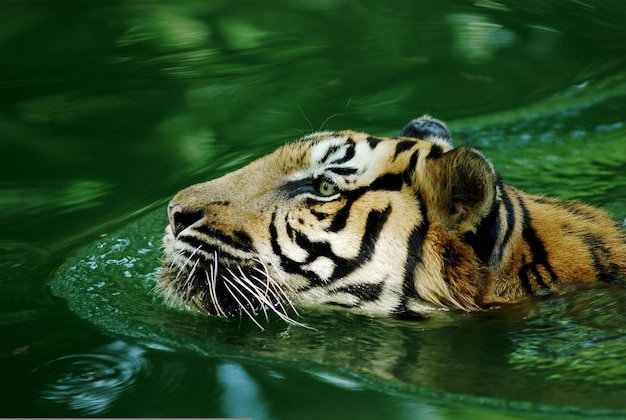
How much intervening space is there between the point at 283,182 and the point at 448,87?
3429mm

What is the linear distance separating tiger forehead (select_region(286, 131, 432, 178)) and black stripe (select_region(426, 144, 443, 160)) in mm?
21

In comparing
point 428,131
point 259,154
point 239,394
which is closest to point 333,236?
point 239,394

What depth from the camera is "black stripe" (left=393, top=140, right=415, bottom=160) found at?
4116 millimetres

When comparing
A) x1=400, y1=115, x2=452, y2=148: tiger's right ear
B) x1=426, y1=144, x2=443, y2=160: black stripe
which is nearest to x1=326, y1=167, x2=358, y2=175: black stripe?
x1=426, y1=144, x2=443, y2=160: black stripe

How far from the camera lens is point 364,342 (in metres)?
4.04

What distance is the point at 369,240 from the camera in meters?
3.99

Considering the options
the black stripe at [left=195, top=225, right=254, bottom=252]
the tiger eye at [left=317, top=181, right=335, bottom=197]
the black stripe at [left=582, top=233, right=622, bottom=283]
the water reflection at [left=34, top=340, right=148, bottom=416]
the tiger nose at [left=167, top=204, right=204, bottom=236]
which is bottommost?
the water reflection at [left=34, top=340, right=148, bottom=416]

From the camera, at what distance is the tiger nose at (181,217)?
13.4ft

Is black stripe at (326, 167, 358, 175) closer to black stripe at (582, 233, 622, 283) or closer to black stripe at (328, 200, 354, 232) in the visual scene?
black stripe at (328, 200, 354, 232)

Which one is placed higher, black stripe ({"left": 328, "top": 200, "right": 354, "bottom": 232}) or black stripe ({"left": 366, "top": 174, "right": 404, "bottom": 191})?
black stripe ({"left": 366, "top": 174, "right": 404, "bottom": 191})

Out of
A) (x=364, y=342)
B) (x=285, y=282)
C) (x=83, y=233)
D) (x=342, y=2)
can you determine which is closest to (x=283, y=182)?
(x=285, y=282)

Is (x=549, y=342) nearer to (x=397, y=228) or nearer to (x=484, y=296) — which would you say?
(x=484, y=296)

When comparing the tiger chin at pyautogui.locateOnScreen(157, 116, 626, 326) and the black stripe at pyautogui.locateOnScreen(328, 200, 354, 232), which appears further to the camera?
the black stripe at pyautogui.locateOnScreen(328, 200, 354, 232)

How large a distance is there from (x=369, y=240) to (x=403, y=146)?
435mm
